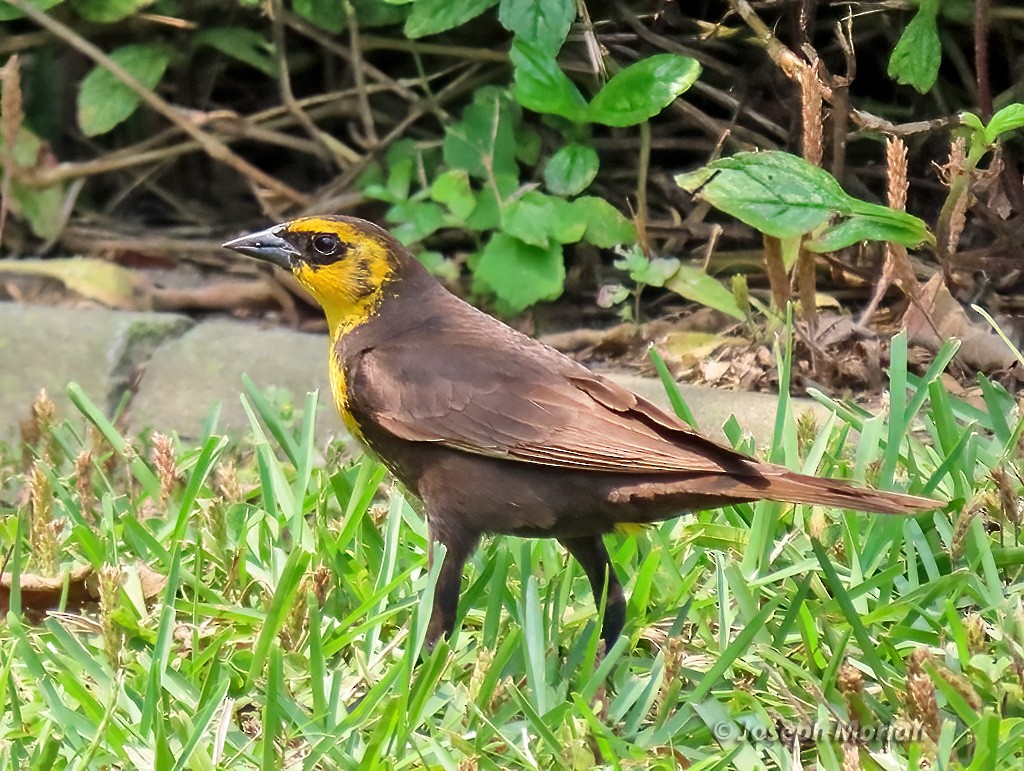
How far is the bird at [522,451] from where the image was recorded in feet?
10.5

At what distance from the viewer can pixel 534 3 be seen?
201 inches

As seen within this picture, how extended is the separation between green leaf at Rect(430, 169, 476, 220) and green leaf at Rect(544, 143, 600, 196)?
0.34 metres

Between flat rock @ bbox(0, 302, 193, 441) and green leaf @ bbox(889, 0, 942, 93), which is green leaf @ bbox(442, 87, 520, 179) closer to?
flat rock @ bbox(0, 302, 193, 441)

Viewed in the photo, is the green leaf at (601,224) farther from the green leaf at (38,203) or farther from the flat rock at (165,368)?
the green leaf at (38,203)

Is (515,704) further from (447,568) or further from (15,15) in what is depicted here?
→ (15,15)

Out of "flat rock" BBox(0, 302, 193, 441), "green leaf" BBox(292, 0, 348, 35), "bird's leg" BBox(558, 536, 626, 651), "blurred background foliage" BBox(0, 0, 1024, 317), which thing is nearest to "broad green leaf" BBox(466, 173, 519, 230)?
"blurred background foliage" BBox(0, 0, 1024, 317)

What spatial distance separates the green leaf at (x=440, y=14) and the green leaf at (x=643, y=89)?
600mm

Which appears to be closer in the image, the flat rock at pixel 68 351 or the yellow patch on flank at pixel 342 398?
the yellow patch on flank at pixel 342 398

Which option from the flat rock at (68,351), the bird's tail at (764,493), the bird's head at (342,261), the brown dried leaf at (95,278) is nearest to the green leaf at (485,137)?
the flat rock at (68,351)

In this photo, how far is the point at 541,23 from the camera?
Result: 5.09m

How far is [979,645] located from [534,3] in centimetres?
293

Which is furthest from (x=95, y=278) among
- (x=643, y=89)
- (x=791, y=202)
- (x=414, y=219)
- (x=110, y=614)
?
(x=791, y=202)

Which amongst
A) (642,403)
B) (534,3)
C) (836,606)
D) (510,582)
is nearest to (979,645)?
(836,606)

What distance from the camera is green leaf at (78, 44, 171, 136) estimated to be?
239 inches
